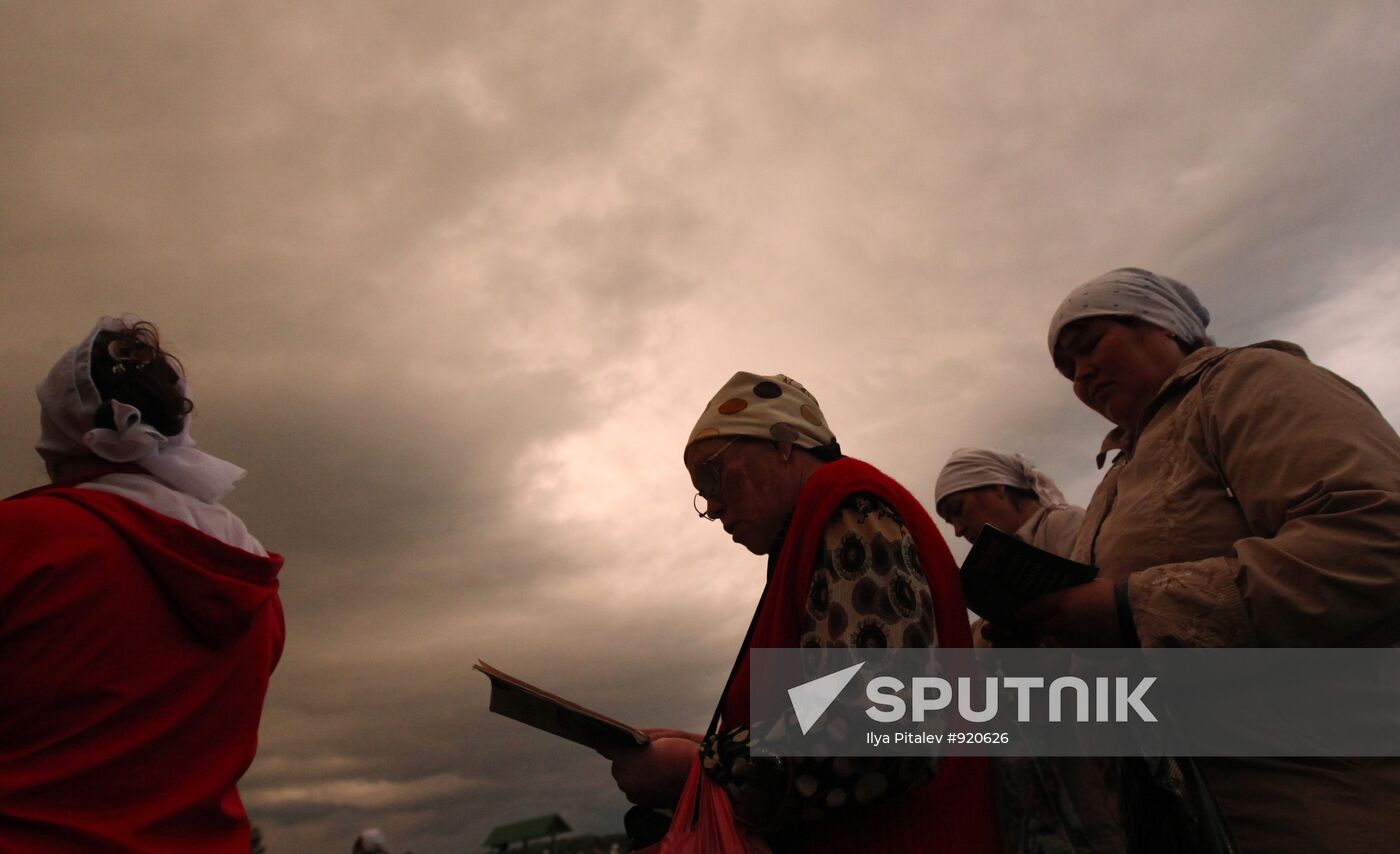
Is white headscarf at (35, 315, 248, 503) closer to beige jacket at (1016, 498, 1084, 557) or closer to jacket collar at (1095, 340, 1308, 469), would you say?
jacket collar at (1095, 340, 1308, 469)

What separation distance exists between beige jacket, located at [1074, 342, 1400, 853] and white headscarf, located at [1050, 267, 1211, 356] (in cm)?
35

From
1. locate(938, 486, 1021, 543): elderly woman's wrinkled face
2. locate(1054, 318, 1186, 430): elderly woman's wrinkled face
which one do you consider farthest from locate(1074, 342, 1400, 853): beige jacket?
locate(938, 486, 1021, 543): elderly woman's wrinkled face

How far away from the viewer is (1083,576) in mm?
2041

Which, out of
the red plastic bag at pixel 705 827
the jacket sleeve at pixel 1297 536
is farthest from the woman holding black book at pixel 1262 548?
the red plastic bag at pixel 705 827

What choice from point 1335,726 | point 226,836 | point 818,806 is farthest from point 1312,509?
point 226,836

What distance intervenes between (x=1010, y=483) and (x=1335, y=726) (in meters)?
2.83

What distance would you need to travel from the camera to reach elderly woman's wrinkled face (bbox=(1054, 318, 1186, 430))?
2.54 meters

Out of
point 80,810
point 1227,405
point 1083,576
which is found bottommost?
point 80,810

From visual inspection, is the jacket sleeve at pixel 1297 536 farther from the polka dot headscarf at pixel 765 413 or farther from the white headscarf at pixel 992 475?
the white headscarf at pixel 992 475

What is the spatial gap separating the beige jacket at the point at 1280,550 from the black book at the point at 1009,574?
152mm

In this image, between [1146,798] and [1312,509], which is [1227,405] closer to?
[1312,509]

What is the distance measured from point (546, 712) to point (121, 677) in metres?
1.00

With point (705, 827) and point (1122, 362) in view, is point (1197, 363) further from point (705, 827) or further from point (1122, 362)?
point (705, 827)

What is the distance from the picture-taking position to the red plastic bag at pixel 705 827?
6.17ft
